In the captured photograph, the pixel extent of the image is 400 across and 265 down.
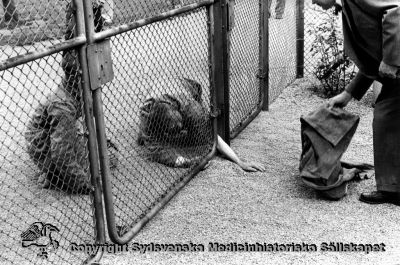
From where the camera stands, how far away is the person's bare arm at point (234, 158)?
4.82 meters

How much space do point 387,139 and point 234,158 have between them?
55.1 inches

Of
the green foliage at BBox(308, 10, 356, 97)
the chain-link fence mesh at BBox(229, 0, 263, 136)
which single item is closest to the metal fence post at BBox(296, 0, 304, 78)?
the green foliage at BBox(308, 10, 356, 97)

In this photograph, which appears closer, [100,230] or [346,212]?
[100,230]

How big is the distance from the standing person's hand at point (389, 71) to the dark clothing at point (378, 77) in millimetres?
27

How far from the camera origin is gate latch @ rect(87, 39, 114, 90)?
318 centimetres

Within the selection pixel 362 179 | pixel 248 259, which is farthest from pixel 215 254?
pixel 362 179

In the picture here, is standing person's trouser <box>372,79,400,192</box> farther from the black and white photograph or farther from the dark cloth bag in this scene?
the dark cloth bag

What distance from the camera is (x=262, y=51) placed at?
247 inches

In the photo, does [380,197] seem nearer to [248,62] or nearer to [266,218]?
[266,218]

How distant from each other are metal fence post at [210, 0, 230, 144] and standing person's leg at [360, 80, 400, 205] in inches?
57.0

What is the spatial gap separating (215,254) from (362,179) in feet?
5.34

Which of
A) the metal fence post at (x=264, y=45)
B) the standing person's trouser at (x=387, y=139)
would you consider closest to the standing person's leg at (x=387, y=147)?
the standing person's trouser at (x=387, y=139)

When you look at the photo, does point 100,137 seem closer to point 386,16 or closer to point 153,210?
point 153,210

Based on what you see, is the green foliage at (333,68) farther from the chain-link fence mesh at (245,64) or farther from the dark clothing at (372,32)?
the dark clothing at (372,32)
